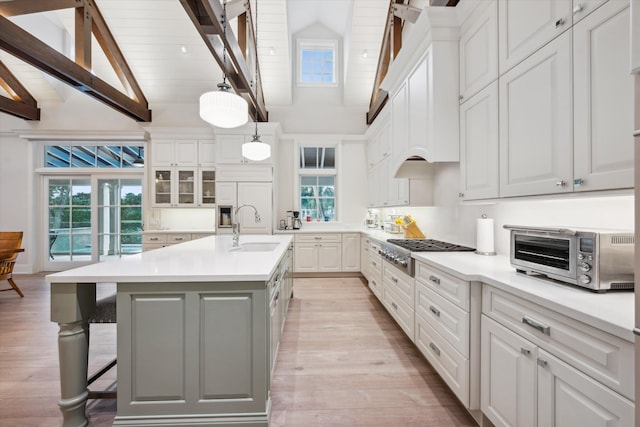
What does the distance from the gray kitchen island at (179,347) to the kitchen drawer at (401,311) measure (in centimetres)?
141

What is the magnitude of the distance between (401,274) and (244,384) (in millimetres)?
1710

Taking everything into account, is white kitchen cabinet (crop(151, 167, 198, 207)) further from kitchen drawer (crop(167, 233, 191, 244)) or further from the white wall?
the white wall

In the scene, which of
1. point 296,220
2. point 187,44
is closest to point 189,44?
point 187,44

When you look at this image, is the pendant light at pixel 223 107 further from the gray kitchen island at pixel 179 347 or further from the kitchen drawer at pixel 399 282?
the kitchen drawer at pixel 399 282

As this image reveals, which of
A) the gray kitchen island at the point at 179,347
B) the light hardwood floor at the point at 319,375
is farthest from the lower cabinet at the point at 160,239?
the gray kitchen island at the point at 179,347

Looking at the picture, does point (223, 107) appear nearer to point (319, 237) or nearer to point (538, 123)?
point (538, 123)

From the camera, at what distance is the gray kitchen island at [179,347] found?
4.99 feet

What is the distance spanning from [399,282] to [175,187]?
460cm

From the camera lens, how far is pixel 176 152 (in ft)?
17.6

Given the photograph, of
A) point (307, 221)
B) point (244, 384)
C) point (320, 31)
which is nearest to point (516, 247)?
point (244, 384)

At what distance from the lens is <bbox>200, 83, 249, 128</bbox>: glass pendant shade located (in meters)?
2.03

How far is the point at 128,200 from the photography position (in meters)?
5.76

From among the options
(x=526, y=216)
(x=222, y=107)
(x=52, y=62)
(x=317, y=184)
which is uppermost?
(x=52, y=62)

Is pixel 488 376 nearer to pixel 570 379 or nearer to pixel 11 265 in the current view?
pixel 570 379
